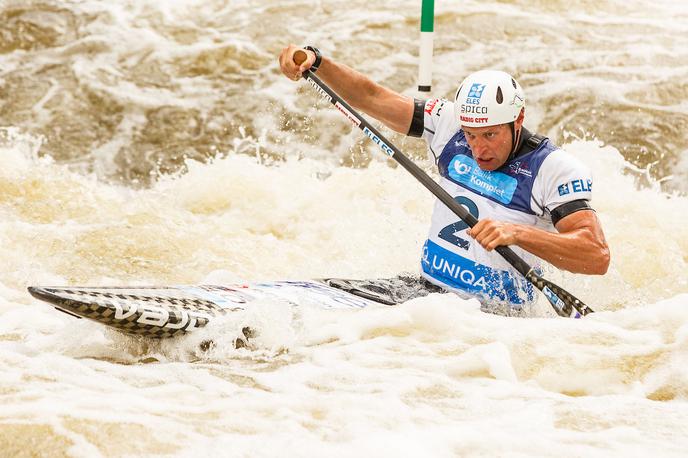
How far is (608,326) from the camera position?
13.1ft

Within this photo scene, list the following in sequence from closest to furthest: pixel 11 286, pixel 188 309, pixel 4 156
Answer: pixel 188 309 < pixel 11 286 < pixel 4 156

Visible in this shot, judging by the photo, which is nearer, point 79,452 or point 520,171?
point 79,452

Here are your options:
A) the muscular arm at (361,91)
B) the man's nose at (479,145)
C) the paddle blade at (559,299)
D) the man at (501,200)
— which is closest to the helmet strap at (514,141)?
the man at (501,200)

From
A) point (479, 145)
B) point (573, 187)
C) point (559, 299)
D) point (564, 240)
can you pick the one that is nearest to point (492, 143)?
point (479, 145)

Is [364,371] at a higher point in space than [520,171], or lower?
lower

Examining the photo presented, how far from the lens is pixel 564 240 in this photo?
3.86m

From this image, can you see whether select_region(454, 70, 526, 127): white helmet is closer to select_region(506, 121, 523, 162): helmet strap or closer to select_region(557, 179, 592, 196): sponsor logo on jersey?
select_region(506, 121, 523, 162): helmet strap

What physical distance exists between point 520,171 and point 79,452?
6.97 ft

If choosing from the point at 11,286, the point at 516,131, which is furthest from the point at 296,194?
the point at 516,131

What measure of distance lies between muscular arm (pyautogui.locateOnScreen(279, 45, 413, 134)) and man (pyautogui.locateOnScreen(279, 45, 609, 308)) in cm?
24

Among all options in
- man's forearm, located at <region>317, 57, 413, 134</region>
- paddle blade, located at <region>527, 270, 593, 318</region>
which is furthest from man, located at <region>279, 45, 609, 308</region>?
man's forearm, located at <region>317, 57, 413, 134</region>

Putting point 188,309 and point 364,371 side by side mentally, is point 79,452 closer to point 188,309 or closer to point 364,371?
point 188,309

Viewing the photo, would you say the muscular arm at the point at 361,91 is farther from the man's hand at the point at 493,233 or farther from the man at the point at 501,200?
the man's hand at the point at 493,233

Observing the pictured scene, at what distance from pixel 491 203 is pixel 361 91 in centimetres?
102
